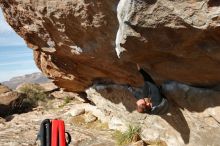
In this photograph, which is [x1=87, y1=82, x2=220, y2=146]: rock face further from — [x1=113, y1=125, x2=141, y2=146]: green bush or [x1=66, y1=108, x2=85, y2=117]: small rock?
[x1=66, y1=108, x2=85, y2=117]: small rock

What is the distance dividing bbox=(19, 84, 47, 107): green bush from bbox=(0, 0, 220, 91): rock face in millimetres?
10003

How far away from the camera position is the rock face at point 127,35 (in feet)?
19.0

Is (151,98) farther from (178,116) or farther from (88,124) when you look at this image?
(88,124)

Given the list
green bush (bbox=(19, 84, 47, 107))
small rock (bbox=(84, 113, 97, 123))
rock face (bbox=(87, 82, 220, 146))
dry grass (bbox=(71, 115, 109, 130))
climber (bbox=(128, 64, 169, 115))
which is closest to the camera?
→ climber (bbox=(128, 64, 169, 115))

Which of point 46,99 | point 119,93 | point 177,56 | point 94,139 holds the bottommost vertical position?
point 46,99

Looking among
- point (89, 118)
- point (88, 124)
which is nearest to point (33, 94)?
point (89, 118)

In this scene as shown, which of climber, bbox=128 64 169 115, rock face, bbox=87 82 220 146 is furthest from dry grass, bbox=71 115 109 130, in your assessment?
climber, bbox=128 64 169 115

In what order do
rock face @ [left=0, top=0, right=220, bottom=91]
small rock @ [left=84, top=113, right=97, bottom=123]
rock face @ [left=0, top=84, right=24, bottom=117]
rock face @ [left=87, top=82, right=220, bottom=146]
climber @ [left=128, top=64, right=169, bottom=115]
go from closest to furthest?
rock face @ [left=0, top=0, right=220, bottom=91] < climber @ [left=128, top=64, right=169, bottom=115] < rock face @ [left=87, top=82, right=220, bottom=146] < small rock @ [left=84, top=113, right=97, bottom=123] < rock face @ [left=0, top=84, right=24, bottom=117]

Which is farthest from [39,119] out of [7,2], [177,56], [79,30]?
[177,56]

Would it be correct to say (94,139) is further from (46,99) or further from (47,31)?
(46,99)

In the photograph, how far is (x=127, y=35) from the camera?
638cm

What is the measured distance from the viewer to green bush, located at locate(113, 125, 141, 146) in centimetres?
1069

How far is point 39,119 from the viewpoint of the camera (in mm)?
15023

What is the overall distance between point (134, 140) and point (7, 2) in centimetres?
474
